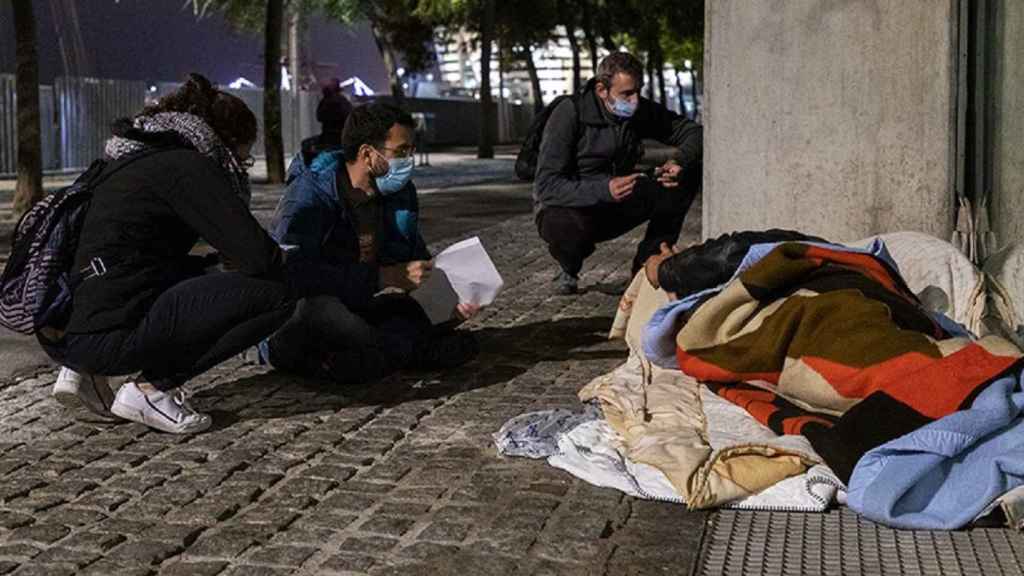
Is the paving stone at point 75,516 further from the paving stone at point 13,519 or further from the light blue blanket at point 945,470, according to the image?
the light blue blanket at point 945,470

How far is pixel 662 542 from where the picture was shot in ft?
15.3

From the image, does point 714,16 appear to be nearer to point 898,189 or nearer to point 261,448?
point 898,189

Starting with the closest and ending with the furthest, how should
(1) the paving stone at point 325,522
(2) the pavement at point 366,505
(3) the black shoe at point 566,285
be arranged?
(2) the pavement at point 366,505
(1) the paving stone at point 325,522
(3) the black shoe at point 566,285

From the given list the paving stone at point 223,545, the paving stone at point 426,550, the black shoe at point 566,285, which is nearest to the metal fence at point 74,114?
the black shoe at point 566,285

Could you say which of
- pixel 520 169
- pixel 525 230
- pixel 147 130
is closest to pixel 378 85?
pixel 525 230

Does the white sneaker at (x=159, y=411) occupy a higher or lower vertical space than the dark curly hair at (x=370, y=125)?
lower

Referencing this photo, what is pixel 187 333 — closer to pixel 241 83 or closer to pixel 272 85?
pixel 272 85

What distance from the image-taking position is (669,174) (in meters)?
9.62

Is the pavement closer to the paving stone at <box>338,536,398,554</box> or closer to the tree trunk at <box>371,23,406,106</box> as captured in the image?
the paving stone at <box>338,536,398,554</box>

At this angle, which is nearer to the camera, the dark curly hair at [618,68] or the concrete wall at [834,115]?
the concrete wall at [834,115]

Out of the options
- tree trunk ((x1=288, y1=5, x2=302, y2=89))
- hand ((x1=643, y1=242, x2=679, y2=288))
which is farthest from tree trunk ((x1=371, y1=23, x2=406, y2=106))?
hand ((x1=643, y1=242, x2=679, y2=288))

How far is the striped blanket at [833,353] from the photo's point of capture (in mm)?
5082

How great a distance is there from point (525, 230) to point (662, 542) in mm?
10980

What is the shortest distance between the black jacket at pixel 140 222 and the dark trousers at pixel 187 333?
0.07m
